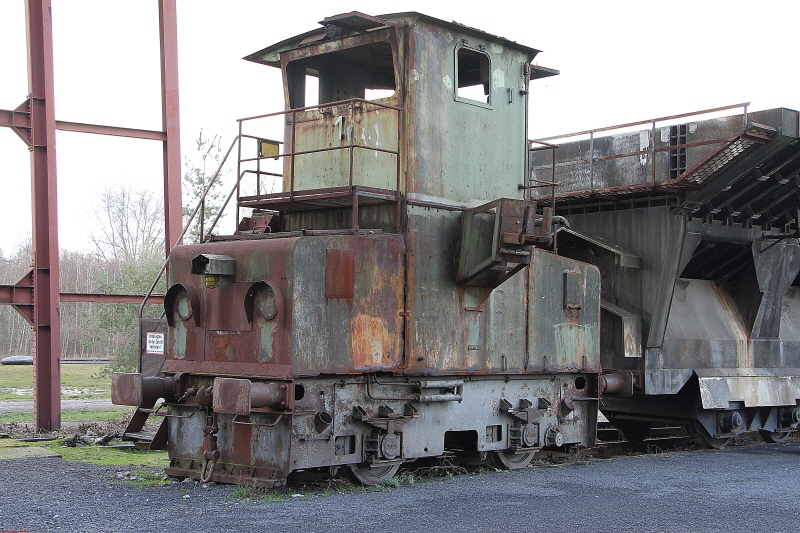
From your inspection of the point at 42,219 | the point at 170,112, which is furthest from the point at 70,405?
the point at 170,112

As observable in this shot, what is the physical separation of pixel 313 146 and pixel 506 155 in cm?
225

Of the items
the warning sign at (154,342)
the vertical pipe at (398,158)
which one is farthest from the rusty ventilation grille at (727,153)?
the warning sign at (154,342)

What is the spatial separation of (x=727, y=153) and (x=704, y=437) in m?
4.30

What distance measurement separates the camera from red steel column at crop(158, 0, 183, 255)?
1497 cm

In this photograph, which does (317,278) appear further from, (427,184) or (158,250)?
(158,250)

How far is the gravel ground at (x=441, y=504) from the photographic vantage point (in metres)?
7.10

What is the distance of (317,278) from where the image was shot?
28.6 feet

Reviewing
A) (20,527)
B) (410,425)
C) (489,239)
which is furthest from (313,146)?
Answer: (20,527)

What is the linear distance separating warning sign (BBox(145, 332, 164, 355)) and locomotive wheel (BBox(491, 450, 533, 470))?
4.59 metres

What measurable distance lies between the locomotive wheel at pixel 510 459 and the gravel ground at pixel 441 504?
17.0 inches

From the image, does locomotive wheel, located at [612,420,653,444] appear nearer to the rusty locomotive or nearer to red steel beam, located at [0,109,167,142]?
the rusty locomotive

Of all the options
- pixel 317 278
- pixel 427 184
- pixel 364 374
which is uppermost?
pixel 427 184

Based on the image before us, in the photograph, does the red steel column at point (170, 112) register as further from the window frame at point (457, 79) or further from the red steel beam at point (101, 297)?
the window frame at point (457, 79)

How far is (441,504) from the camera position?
807 centimetres
